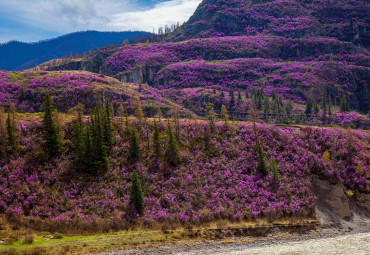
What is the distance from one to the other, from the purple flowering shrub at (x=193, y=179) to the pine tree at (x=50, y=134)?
196 cm

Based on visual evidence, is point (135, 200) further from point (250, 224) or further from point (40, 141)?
point (40, 141)

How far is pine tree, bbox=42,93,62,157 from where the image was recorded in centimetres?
4906

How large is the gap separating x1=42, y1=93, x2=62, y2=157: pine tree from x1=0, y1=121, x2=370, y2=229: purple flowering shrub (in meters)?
1.96

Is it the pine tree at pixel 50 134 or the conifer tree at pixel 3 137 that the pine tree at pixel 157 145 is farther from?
the conifer tree at pixel 3 137

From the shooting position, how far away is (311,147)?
63.8 m

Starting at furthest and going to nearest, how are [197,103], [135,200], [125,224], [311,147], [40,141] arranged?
[197,103]
[311,147]
[40,141]
[135,200]
[125,224]

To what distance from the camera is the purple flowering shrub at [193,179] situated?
41281 millimetres

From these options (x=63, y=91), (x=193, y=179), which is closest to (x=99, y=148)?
(x=193, y=179)

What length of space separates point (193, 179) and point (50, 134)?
29503 mm

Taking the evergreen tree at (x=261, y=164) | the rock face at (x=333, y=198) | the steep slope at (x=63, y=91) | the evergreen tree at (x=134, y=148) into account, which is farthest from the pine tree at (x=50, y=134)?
the rock face at (x=333, y=198)

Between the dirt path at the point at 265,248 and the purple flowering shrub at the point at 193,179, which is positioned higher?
the purple flowering shrub at the point at 193,179

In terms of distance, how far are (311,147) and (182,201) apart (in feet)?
122

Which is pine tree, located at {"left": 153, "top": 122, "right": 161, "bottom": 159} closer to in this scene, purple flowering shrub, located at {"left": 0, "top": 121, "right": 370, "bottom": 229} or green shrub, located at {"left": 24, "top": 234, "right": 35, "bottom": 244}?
purple flowering shrub, located at {"left": 0, "top": 121, "right": 370, "bottom": 229}

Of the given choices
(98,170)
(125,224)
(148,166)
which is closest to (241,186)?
(148,166)
